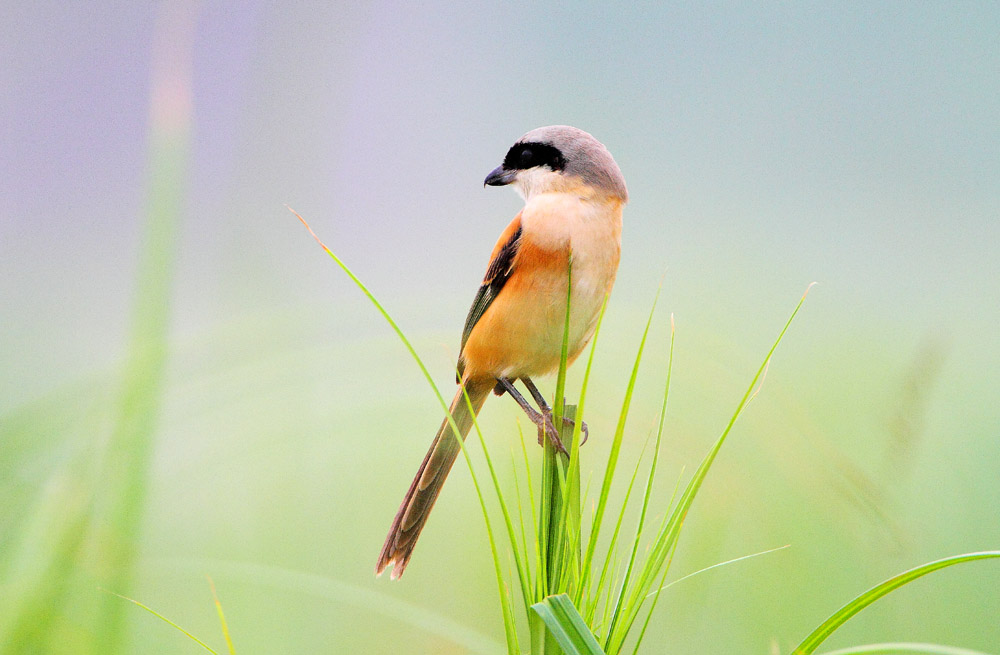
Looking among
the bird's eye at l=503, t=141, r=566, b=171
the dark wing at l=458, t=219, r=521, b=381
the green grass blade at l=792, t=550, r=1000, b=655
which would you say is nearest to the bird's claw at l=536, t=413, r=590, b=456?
the dark wing at l=458, t=219, r=521, b=381

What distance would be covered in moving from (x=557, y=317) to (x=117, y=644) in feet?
2.92

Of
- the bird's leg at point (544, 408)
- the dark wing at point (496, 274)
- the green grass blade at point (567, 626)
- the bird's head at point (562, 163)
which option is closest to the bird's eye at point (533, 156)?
the bird's head at point (562, 163)

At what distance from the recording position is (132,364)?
3.19 ft

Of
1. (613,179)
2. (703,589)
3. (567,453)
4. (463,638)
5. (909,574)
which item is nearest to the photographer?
(909,574)

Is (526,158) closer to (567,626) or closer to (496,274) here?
(496,274)

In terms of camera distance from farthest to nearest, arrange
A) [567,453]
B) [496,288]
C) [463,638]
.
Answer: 1. [496,288]
2. [463,638]
3. [567,453]

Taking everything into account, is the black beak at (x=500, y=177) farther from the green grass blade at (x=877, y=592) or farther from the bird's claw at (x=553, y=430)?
the green grass blade at (x=877, y=592)

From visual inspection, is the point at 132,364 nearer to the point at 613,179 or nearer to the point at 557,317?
the point at 557,317

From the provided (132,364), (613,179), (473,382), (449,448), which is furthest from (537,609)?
(613,179)

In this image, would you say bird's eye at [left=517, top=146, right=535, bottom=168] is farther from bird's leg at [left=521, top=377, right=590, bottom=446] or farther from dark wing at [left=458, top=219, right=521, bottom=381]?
bird's leg at [left=521, top=377, right=590, bottom=446]

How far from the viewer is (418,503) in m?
1.25

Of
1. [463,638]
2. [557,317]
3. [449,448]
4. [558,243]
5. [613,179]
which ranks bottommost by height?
[463,638]

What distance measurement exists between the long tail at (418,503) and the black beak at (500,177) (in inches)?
22.6

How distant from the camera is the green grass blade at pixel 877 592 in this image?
780 mm
